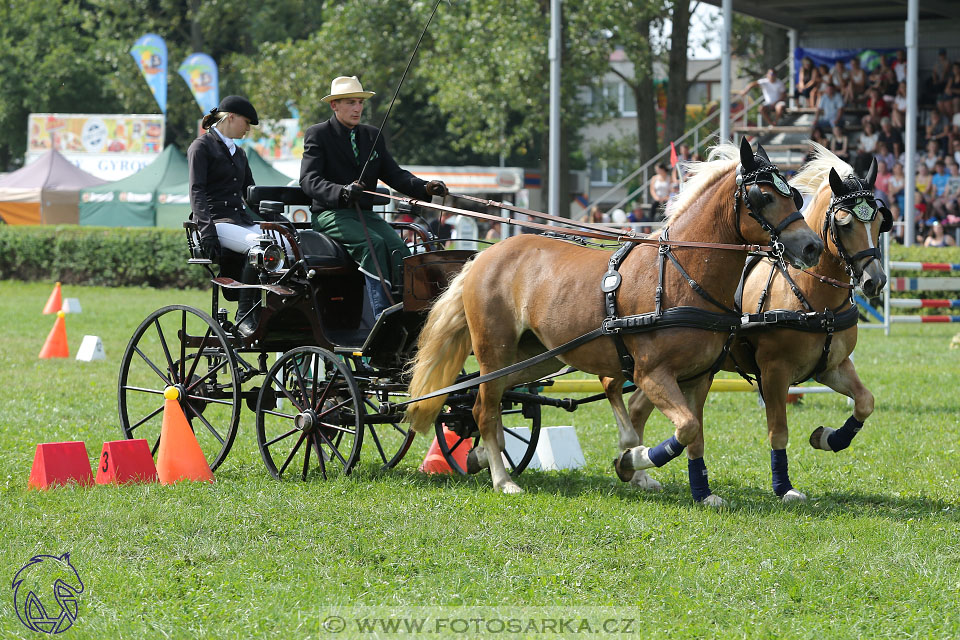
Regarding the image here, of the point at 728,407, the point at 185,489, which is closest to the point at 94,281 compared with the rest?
the point at 728,407

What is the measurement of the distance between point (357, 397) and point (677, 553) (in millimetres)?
2264

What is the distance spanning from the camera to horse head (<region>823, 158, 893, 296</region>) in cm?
647

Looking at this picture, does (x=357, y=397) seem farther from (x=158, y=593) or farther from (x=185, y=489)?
(x=158, y=593)

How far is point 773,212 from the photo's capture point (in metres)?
5.96

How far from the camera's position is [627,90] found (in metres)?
53.3

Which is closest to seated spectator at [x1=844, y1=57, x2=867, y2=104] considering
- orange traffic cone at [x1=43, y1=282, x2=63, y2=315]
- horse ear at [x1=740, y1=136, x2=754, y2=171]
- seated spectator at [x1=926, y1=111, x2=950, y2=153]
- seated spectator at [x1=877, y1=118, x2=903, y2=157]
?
seated spectator at [x1=877, y1=118, x2=903, y2=157]

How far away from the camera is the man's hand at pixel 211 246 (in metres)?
7.33

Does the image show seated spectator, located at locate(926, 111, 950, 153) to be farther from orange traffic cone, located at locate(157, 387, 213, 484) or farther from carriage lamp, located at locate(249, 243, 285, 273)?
orange traffic cone, located at locate(157, 387, 213, 484)

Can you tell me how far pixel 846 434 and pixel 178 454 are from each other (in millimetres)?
4000

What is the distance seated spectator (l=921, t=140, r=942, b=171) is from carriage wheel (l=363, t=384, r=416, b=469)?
53.8ft

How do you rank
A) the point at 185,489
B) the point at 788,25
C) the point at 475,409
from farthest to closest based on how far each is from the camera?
the point at 788,25 < the point at 475,409 < the point at 185,489

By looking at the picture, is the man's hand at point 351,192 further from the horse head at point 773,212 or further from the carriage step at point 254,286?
the horse head at point 773,212

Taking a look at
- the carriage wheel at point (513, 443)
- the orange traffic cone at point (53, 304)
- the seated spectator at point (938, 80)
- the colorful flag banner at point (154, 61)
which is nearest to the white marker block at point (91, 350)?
the orange traffic cone at point (53, 304)

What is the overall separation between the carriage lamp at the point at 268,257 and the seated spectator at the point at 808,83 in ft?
63.9
